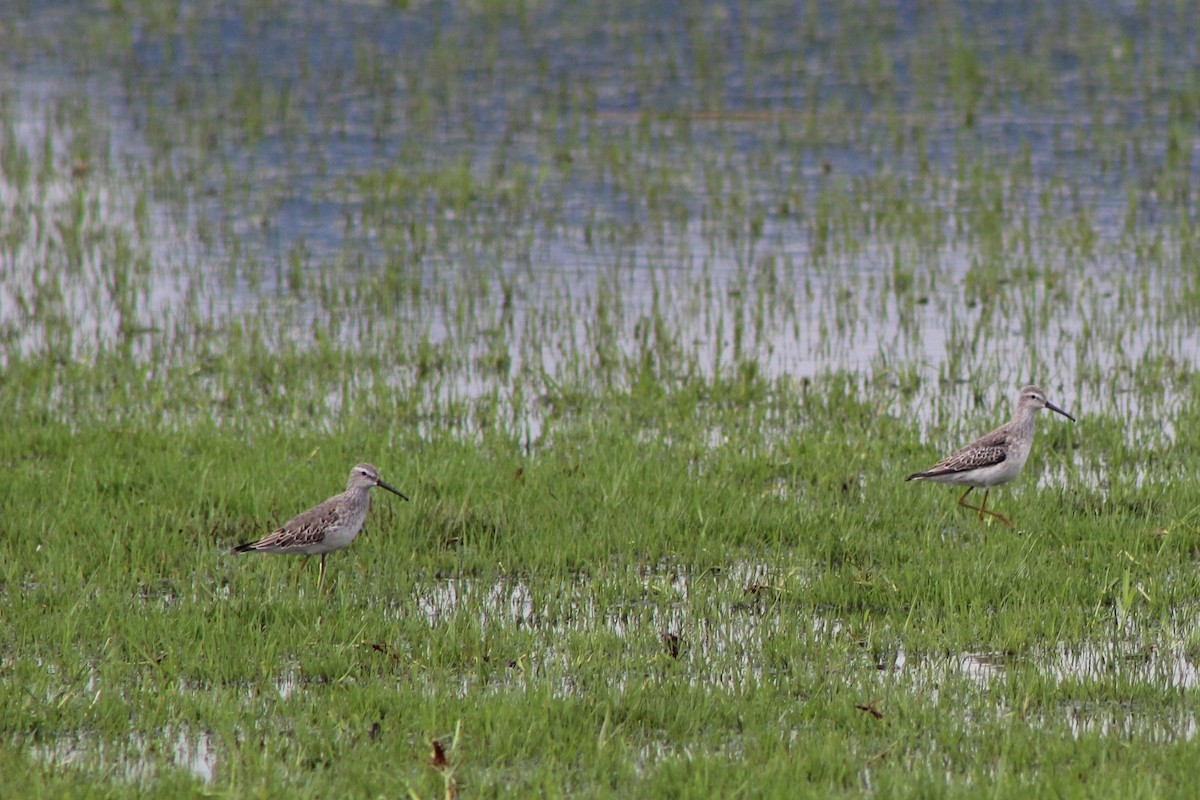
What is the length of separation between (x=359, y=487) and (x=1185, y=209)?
11846 millimetres

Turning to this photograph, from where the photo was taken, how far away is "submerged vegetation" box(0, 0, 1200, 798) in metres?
6.42

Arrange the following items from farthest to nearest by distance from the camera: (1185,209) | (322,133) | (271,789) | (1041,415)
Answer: (322,133) → (1185,209) → (1041,415) → (271,789)

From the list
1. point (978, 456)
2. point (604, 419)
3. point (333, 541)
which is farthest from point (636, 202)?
point (333, 541)

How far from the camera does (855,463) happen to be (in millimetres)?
10203

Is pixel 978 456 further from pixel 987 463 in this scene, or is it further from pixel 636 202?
pixel 636 202

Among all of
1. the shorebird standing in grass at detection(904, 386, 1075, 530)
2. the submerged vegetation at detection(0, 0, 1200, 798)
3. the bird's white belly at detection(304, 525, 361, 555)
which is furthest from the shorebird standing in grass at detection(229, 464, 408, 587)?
the shorebird standing in grass at detection(904, 386, 1075, 530)

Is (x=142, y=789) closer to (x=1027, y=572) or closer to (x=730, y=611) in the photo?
(x=730, y=611)

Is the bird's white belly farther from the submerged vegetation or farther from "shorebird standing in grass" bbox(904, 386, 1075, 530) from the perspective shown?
"shorebird standing in grass" bbox(904, 386, 1075, 530)

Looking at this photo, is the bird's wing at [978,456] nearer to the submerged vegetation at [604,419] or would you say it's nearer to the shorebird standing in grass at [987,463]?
the shorebird standing in grass at [987,463]

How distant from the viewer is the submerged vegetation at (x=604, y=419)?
6418 mm

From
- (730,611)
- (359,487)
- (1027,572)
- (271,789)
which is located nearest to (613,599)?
(730,611)

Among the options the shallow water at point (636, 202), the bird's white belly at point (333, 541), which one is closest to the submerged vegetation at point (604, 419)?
the shallow water at point (636, 202)

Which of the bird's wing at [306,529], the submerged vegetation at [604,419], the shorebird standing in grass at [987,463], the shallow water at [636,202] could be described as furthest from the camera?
the shallow water at [636,202]

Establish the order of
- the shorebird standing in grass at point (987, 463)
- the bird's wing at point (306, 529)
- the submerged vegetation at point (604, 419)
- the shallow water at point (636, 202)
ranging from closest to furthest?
the submerged vegetation at point (604, 419), the bird's wing at point (306, 529), the shorebird standing in grass at point (987, 463), the shallow water at point (636, 202)
